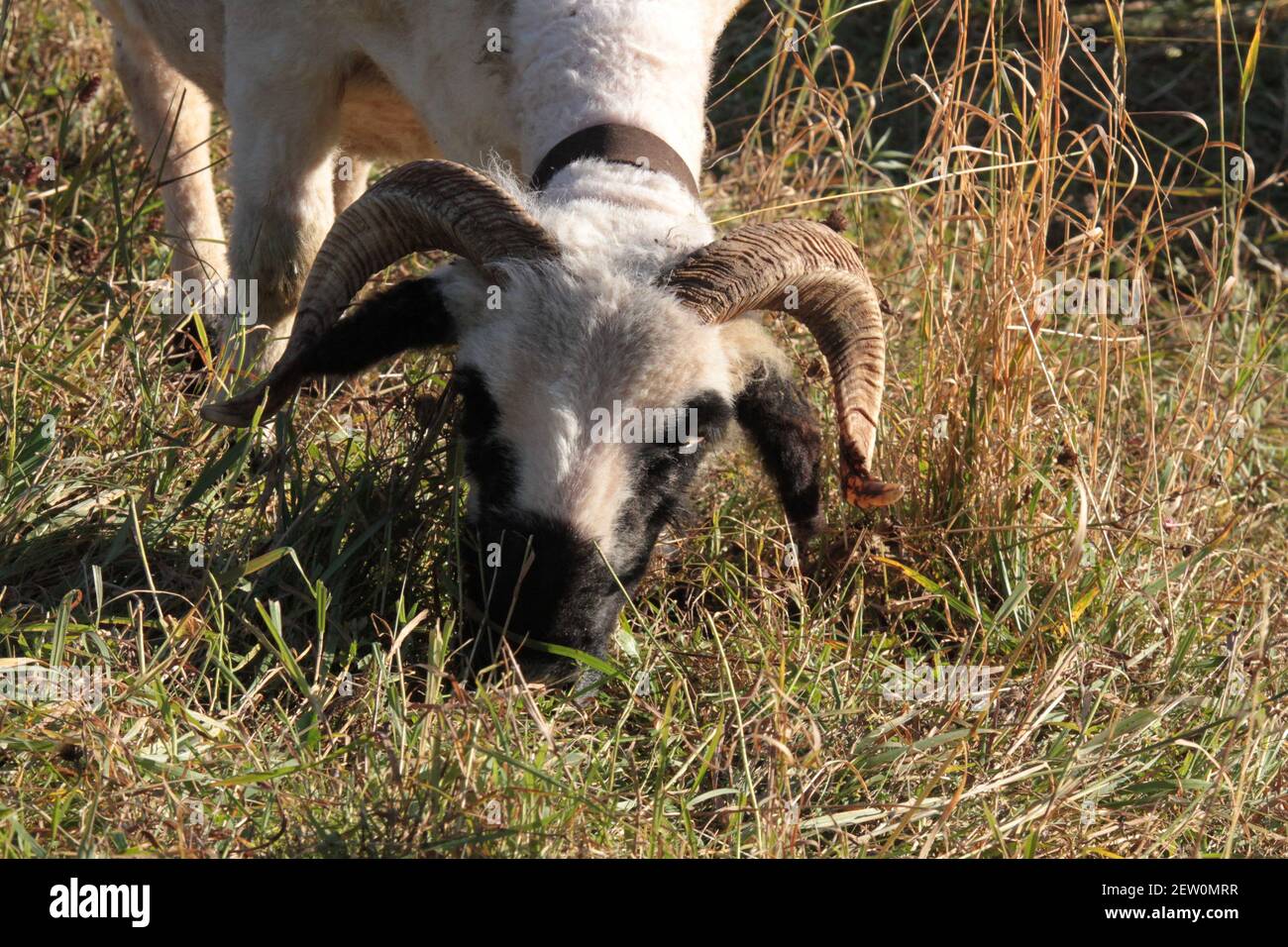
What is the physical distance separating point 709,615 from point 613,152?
1331 mm

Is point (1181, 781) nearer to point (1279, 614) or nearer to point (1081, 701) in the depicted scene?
point (1081, 701)

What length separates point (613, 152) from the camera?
3912 mm

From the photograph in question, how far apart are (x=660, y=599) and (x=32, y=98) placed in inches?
180

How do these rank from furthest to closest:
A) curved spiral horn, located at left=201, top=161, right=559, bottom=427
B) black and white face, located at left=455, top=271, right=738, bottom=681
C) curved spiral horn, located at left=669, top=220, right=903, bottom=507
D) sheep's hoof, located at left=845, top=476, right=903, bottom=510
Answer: sheep's hoof, located at left=845, top=476, right=903, bottom=510, curved spiral horn, located at left=201, top=161, right=559, bottom=427, curved spiral horn, located at left=669, top=220, right=903, bottom=507, black and white face, located at left=455, top=271, right=738, bottom=681

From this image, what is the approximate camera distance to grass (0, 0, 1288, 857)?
3.12 metres

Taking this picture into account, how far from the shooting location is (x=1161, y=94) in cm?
874

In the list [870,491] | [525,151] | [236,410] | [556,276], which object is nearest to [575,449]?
[556,276]

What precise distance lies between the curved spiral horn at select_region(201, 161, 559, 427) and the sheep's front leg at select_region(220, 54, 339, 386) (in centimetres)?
79

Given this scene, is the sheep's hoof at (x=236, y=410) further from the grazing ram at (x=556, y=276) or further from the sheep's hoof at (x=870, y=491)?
the sheep's hoof at (x=870, y=491)

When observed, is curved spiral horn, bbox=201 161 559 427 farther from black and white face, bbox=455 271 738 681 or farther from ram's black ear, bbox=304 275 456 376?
black and white face, bbox=455 271 738 681

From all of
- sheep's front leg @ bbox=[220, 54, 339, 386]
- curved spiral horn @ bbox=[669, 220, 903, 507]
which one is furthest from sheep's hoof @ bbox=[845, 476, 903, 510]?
sheep's front leg @ bbox=[220, 54, 339, 386]

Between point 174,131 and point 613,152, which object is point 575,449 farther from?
point 174,131
